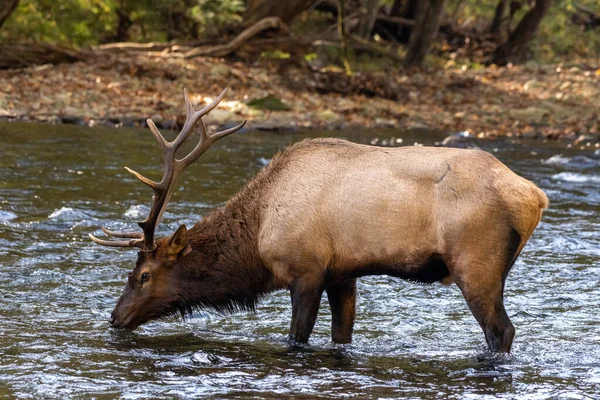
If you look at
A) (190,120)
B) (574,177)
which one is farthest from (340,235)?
(574,177)

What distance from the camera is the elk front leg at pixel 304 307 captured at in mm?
6355

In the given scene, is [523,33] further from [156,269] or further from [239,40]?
[156,269]

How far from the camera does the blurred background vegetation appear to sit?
23.8 metres

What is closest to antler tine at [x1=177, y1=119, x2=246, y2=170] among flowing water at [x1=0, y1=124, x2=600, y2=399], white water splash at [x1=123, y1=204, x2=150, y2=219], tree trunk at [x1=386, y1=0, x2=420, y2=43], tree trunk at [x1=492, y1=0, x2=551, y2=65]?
flowing water at [x1=0, y1=124, x2=600, y2=399]

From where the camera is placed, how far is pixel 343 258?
20.8 ft

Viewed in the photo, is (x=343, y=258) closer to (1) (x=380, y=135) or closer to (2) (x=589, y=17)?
(1) (x=380, y=135)

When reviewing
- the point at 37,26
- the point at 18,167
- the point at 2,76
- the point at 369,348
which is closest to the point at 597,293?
the point at 369,348

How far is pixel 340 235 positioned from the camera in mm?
6324

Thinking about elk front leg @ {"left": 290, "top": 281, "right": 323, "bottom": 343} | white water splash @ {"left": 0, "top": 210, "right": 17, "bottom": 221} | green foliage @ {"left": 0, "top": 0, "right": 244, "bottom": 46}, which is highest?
green foliage @ {"left": 0, "top": 0, "right": 244, "bottom": 46}

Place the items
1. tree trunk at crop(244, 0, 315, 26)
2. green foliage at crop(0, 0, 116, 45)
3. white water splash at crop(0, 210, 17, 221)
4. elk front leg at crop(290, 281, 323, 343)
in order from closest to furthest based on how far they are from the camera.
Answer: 1. elk front leg at crop(290, 281, 323, 343)
2. white water splash at crop(0, 210, 17, 221)
3. green foliage at crop(0, 0, 116, 45)
4. tree trunk at crop(244, 0, 315, 26)

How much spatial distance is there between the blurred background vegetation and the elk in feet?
51.3

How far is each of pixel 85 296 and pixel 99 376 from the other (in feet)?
7.31

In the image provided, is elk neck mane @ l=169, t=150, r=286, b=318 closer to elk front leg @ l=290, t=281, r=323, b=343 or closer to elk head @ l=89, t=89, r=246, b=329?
elk head @ l=89, t=89, r=246, b=329

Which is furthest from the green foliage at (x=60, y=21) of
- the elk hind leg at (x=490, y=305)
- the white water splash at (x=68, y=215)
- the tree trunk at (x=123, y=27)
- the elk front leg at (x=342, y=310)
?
the elk hind leg at (x=490, y=305)
